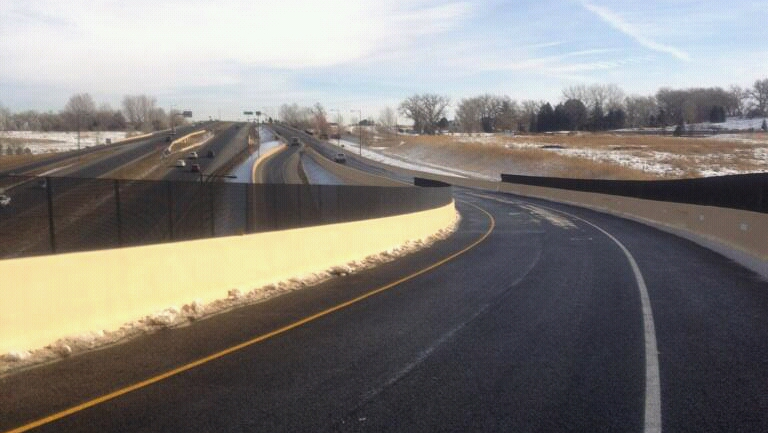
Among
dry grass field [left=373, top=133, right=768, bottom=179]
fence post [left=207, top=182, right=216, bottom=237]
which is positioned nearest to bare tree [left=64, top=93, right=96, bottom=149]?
dry grass field [left=373, top=133, right=768, bottom=179]

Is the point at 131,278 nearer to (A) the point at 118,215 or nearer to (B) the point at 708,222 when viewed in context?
(A) the point at 118,215

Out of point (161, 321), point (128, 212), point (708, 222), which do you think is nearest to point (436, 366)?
point (161, 321)

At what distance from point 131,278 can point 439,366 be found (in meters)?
4.74

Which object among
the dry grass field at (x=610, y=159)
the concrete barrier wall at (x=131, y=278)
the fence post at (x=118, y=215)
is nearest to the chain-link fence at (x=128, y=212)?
the fence post at (x=118, y=215)

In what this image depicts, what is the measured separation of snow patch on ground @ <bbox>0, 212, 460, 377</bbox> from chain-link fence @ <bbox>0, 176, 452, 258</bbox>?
1.28 m

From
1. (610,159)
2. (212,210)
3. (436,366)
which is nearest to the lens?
(436,366)

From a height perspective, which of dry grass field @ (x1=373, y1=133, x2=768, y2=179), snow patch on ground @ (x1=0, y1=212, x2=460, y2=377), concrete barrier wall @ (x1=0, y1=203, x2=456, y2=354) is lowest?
dry grass field @ (x1=373, y1=133, x2=768, y2=179)


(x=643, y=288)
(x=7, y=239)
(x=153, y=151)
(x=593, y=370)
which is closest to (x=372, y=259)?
(x=643, y=288)

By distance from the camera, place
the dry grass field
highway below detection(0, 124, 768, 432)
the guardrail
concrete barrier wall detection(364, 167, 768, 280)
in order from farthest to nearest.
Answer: the dry grass field < the guardrail < concrete barrier wall detection(364, 167, 768, 280) < highway below detection(0, 124, 768, 432)

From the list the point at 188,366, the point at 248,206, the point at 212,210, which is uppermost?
the point at 212,210

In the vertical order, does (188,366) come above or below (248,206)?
below

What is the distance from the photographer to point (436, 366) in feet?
25.0

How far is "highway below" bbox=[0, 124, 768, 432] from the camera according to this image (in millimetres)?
5926

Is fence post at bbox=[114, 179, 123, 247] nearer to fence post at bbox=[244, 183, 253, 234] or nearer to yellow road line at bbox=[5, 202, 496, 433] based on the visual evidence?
yellow road line at bbox=[5, 202, 496, 433]
